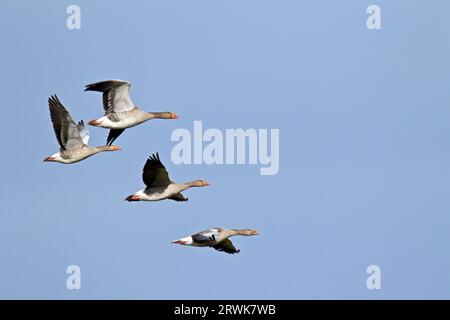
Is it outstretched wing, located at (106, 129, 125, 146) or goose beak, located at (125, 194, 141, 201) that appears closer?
goose beak, located at (125, 194, 141, 201)

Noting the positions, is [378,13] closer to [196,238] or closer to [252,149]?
[252,149]

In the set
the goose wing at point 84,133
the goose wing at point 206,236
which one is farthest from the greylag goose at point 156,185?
the goose wing at point 84,133

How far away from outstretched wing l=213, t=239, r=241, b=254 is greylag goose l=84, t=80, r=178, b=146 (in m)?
3.37

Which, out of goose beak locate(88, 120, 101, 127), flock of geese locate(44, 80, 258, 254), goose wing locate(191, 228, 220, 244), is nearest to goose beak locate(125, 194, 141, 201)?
flock of geese locate(44, 80, 258, 254)

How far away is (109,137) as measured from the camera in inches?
1527

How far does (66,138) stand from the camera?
37906 millimetres

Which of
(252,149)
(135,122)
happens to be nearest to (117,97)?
(135,122)

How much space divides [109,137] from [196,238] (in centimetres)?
352

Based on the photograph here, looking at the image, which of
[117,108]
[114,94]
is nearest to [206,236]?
[117,108]

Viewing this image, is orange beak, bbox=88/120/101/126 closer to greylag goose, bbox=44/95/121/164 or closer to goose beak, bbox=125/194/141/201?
greylag goose, bbox=44/95/121/164

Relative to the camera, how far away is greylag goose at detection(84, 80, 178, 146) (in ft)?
123

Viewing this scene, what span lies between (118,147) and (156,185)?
71.2 inches

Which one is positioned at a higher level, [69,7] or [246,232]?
[69,7]

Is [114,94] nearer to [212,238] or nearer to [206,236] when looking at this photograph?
[206,236]
